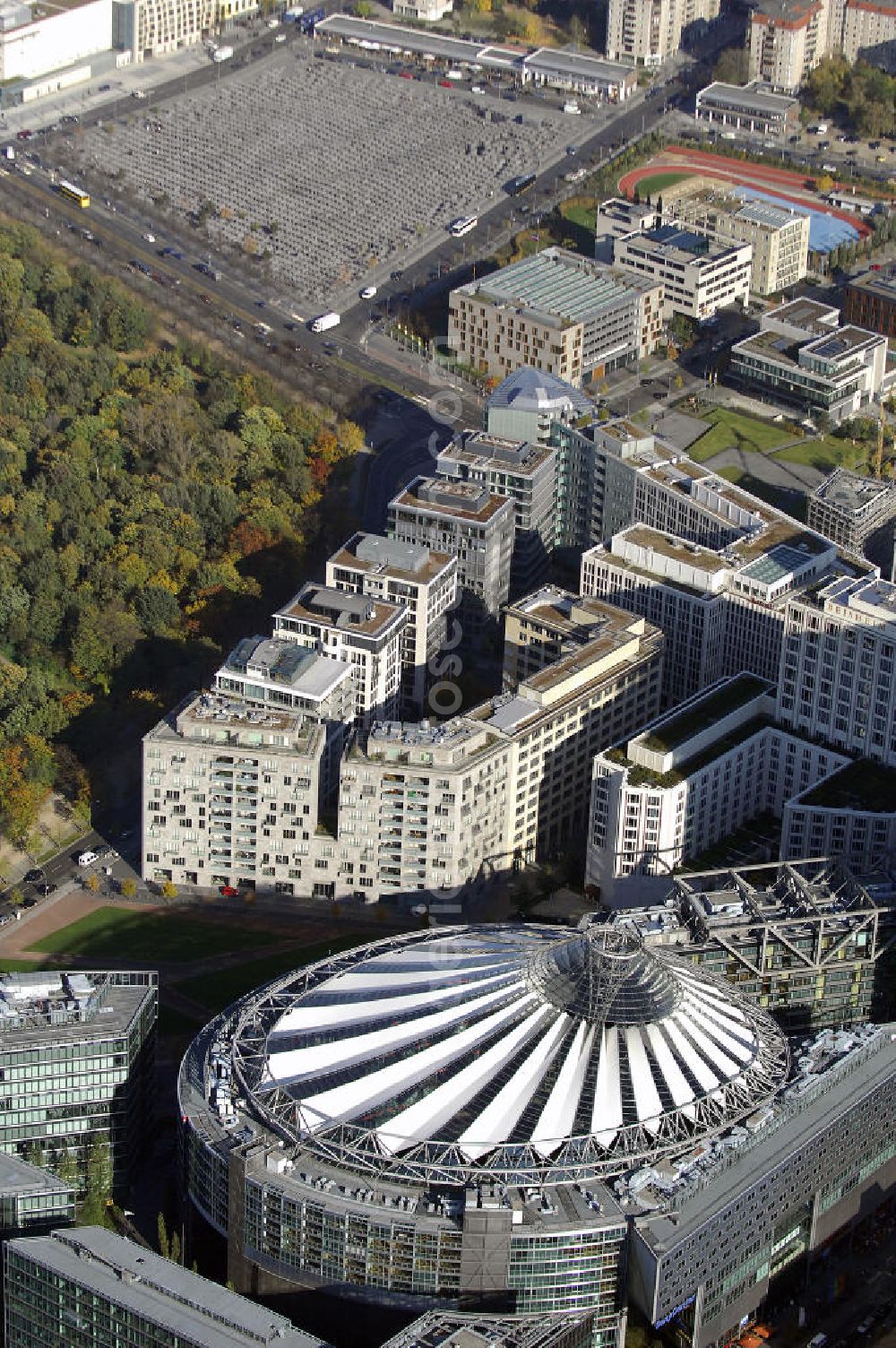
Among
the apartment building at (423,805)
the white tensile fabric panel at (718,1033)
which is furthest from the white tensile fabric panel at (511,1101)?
the apartment building at (423,805)

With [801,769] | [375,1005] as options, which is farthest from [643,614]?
[375,1005]

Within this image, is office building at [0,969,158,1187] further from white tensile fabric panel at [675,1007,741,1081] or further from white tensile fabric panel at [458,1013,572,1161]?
white tensile fabric panel at [675,1007,741,1081]

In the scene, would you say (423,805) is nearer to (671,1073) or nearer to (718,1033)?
(718,1033)

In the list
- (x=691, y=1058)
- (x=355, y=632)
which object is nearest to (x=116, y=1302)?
(x=691, y=1058)

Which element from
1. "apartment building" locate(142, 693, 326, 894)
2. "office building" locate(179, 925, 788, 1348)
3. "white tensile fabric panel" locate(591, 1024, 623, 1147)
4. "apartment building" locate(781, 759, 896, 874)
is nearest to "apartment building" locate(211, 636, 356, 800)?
"apartment building" locate(142, 693, 326, 894)

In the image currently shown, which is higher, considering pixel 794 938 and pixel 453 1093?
pixel 453 1093

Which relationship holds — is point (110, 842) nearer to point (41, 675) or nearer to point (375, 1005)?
point (41, 675)

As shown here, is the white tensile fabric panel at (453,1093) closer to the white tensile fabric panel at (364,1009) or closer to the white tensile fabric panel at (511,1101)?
the white tensile fabric panel at (511,1101)
